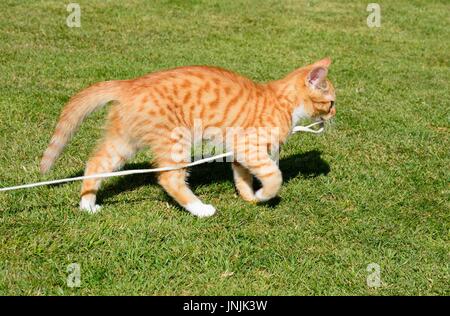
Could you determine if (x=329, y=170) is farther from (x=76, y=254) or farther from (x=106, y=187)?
(x=76, y=254)

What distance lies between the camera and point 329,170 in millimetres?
5590

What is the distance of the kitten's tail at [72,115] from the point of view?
13.6ft

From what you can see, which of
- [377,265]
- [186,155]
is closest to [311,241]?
[377,265]

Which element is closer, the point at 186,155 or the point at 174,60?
the point at 186,155

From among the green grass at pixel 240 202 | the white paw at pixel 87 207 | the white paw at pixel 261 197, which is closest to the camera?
the green grass at pixel 240 202

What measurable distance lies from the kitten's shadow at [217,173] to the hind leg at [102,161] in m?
0.29

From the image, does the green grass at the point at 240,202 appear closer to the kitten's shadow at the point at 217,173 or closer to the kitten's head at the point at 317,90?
the kitten's shadow at the point at 217,173

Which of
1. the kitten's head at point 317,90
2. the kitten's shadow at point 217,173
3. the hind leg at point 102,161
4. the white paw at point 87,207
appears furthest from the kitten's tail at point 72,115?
the kitten's head at point 317,90

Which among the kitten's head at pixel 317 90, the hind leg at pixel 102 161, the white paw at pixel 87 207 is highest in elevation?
the kitten's head at pixel 317 90

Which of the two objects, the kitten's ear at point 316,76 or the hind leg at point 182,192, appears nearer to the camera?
the hind leg at point 182,192

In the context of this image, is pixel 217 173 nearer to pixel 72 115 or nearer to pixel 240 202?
pixel 240 202

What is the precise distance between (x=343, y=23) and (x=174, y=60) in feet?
19.0

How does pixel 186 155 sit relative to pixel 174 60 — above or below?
above

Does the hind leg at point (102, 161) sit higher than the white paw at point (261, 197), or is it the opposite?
the hind leg at point (102, 161)
